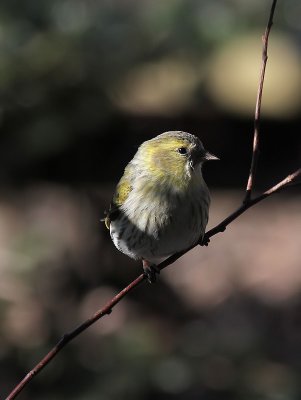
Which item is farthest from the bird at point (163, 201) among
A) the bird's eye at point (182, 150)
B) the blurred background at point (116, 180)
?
the blurred background at point (116, 180)

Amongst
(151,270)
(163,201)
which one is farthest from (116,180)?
(163,201)

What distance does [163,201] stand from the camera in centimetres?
313

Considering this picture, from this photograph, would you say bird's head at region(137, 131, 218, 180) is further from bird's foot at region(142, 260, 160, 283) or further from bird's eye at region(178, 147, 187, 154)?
bird's foot at region(142, 260, 160, 283)

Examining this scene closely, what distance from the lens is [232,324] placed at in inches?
274

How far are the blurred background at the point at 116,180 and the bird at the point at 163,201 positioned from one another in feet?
7.67

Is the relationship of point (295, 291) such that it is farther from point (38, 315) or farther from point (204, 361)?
point (38, 315)

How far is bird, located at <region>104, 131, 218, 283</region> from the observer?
10.1ft

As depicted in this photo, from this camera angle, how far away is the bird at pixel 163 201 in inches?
121

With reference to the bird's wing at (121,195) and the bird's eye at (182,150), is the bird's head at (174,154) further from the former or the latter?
the bird's wing at (121,195)

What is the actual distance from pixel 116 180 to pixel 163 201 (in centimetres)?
410

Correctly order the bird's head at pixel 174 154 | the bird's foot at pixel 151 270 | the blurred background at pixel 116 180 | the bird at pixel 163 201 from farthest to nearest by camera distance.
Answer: the blurred background at pixel 116 180, the bird's foot at pixel 151 270, the bird at pixel 163 201, the bird's head at pixel 174 154

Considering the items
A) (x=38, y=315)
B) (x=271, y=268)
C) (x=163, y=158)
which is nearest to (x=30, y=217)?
(x=38, y=315)

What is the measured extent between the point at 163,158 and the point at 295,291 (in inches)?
178

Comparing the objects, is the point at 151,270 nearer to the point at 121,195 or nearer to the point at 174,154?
the point at 121,195
